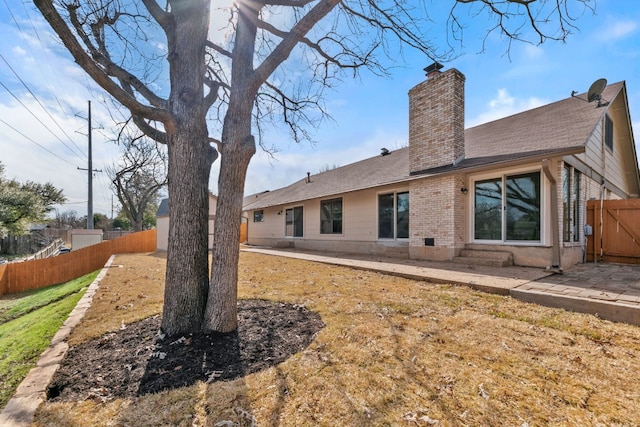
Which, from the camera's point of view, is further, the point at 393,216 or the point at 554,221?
the point at 393,216

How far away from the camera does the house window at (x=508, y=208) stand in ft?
23.0

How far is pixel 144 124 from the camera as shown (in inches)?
152

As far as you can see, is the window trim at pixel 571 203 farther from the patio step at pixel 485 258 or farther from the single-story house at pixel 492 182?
the patio step at pixel 485 258

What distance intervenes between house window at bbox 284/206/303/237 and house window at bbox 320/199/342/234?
1.88 metres

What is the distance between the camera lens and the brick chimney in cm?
855

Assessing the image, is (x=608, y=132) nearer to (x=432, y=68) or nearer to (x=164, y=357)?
(x=432, y=68)

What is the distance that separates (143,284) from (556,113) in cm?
1205

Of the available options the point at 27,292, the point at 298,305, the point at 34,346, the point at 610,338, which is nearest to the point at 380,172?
the point at 298,305

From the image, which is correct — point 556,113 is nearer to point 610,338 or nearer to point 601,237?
point 601,237

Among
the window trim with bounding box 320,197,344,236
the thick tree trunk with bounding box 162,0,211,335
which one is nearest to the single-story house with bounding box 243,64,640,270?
the window trim with bounding box 320,197,344,236

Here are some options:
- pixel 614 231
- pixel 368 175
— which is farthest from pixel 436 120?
pixel 614 231

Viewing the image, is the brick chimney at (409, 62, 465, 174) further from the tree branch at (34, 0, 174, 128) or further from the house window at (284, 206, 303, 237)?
the tree branch at (34, 0, 174, 128)

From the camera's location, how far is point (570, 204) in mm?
7301

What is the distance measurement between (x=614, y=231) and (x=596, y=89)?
3890mm
